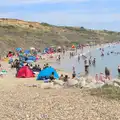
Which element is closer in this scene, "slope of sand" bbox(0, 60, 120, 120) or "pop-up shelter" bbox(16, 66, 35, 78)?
"slope of sand" bbox(0, 60, 120, 120)

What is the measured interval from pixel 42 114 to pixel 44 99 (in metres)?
3.30

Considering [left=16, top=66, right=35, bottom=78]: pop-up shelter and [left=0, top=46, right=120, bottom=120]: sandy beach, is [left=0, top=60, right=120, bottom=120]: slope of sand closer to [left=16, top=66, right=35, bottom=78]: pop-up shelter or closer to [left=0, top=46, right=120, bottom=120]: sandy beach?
[left=0, top=46, right=120, bottom=120]: sandy beach

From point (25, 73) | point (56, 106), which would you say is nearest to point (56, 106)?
point (56, 106)

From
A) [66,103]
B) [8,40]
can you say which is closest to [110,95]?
[66,103]

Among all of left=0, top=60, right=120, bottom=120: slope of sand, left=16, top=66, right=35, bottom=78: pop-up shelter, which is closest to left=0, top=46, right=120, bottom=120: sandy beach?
left=0, top=60, right=120, bottom=120: slope of sand

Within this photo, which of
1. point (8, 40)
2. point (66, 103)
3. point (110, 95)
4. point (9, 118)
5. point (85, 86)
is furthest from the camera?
point (8, 40)

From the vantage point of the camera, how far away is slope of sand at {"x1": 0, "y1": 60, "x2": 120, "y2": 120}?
1286 centimetres

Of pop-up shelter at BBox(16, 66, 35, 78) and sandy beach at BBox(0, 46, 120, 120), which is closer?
sandy beach at BBox(0, 46, 120, 120)

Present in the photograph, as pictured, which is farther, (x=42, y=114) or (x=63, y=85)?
(x=63, y=85)

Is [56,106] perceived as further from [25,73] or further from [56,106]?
[25,73]

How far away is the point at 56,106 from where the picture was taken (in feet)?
48.8

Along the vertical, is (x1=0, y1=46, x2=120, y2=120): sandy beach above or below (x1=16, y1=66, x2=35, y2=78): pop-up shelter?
below

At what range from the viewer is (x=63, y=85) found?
21312 millimetres

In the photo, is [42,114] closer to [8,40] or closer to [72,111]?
[72,111]
